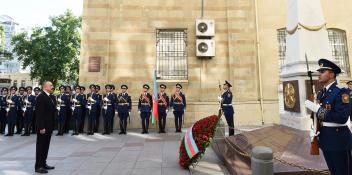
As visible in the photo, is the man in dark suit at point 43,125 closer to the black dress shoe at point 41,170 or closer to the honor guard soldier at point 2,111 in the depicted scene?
the black dress shoe at point 41,170


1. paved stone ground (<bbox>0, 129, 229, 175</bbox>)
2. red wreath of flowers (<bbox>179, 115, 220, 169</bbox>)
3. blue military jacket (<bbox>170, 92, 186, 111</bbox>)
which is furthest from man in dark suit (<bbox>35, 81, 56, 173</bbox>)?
blue military jacket (<bbox>170, 92, 186, 111</bbox>)

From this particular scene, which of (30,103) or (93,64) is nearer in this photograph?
(30,103)

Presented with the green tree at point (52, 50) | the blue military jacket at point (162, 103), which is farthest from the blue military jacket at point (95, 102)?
the green tree at point (52, 50)

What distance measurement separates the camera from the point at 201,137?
5.40m

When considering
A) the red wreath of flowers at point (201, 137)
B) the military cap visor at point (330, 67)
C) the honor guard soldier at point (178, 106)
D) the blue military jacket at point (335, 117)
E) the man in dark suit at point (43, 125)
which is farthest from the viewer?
the honor guard soldier at point (178, 106)

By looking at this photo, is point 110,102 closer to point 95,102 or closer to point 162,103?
point 95,102

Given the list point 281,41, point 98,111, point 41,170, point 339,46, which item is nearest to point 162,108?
point 98,111

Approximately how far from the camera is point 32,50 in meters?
30.4

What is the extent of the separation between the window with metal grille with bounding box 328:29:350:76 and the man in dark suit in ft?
44.8

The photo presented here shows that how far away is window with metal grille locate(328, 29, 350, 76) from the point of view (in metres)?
12.8

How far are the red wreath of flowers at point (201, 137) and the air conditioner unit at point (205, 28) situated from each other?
725 cm

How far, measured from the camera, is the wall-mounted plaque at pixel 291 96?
246 inches

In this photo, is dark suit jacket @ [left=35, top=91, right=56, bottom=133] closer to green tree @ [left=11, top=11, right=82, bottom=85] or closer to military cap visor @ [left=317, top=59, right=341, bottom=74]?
military cap visor @ [left=317, top=59, right=341, bottom=74]

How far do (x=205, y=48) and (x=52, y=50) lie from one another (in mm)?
25949
